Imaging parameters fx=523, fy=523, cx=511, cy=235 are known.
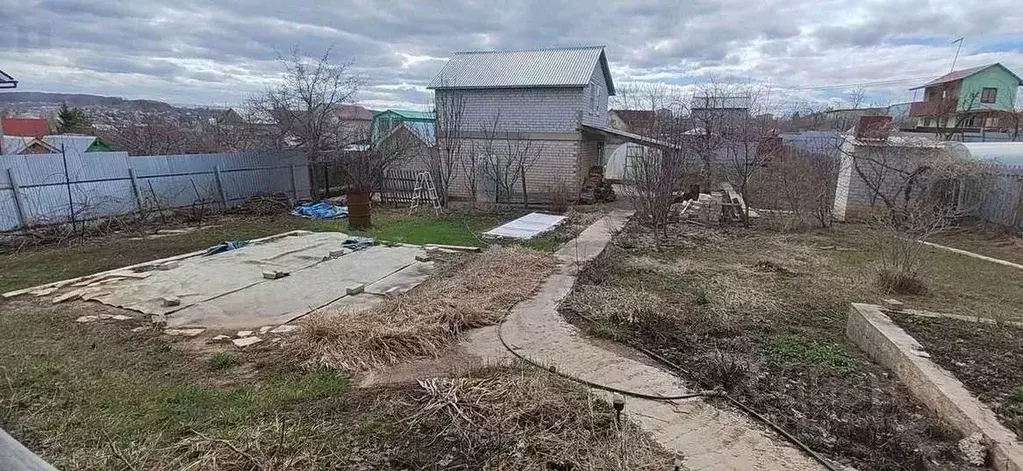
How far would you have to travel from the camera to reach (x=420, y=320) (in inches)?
177

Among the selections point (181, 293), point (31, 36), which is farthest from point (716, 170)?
point (31, 36)

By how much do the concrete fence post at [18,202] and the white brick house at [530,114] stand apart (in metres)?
8.80

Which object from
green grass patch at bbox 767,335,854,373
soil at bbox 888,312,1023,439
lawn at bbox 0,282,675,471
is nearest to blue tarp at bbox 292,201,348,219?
lawn at bbox 0,282,675,471

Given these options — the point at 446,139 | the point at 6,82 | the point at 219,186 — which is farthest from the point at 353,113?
the point at 6,82

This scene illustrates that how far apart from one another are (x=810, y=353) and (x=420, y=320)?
3164mm

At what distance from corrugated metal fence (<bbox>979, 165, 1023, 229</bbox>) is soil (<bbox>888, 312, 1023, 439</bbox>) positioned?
7.34 metres

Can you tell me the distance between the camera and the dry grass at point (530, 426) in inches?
98.9

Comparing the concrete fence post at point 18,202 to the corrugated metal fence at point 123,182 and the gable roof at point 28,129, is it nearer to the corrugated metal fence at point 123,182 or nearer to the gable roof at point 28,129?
the corrugated metal fence at point 123,182

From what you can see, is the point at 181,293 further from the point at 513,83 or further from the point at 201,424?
the point at 513,83

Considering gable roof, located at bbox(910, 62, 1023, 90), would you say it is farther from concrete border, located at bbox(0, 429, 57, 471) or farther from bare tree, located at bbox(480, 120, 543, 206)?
concrete border, located at bbox(0, 429, 57, 471)

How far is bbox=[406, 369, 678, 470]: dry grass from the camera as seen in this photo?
251 cm

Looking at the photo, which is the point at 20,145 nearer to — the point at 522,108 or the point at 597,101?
the point at 522,108

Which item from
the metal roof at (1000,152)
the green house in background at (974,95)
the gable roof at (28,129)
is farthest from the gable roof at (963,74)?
the gable roof at (28,129)

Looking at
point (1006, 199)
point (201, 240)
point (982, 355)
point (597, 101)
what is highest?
point (597, 101)
